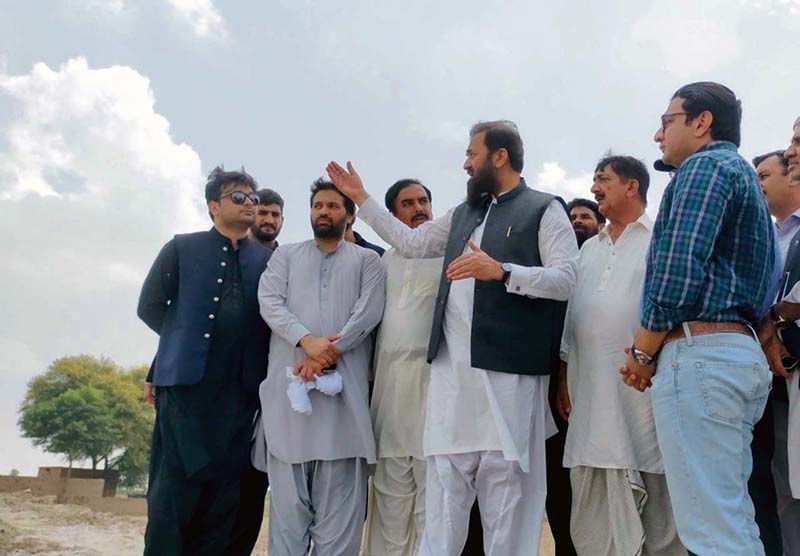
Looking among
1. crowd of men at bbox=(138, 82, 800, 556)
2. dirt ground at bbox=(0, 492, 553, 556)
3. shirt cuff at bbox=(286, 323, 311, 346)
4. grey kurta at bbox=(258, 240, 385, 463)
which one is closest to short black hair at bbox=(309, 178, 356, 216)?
crowd of men at bbox=(138, 82, 800, 556)

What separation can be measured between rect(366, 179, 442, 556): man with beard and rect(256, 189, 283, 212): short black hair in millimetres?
1776

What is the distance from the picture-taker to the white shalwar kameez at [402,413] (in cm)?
477

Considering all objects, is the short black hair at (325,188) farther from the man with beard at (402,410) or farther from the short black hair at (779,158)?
the short black hair at (779,158)

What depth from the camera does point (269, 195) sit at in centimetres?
648

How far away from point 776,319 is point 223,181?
3.62 m

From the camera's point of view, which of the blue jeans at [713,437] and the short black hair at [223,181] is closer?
the blue jeans at [713,437]

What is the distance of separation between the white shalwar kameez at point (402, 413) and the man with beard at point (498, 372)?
0.63 metres

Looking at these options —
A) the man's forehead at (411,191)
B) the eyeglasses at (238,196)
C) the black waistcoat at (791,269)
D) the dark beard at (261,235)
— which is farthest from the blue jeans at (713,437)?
the dark beard at (261,235)

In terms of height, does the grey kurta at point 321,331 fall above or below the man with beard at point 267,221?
below

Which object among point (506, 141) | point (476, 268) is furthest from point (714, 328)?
point (506, 141)

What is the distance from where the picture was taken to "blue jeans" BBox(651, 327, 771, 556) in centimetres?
282

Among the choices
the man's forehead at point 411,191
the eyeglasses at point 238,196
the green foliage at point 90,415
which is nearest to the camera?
the eyeglasses at point 238,196

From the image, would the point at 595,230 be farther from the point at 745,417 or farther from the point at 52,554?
the point at 52,554

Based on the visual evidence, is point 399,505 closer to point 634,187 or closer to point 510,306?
point 510,306
